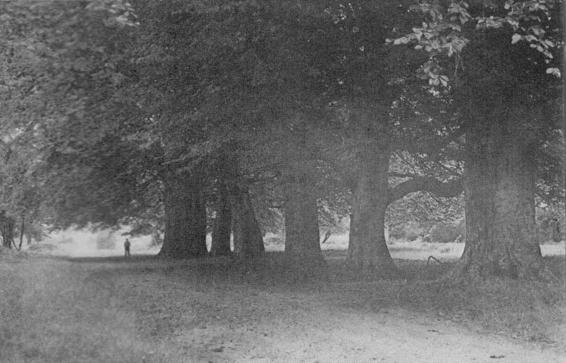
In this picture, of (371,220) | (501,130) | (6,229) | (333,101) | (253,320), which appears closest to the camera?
(253,320)

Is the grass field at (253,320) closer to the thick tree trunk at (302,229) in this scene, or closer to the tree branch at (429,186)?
the thick tree trunk at (302,229)

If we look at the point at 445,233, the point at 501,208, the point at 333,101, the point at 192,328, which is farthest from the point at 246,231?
the point at 445,233

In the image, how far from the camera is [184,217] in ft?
75.0

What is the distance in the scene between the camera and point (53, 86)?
7.65 meters

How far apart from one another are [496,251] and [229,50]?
7396 mm

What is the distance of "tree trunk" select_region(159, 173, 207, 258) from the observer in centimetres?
2014

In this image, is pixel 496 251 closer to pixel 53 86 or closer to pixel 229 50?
pixel 229 50

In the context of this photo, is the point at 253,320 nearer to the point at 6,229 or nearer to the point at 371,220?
the point at 6,229

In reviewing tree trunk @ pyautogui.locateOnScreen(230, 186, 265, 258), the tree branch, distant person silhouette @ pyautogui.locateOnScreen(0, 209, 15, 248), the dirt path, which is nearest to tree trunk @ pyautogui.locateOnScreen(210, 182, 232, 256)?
tree trunk @ pyautogui.locateOnScreen(230, 186, 265, 258)

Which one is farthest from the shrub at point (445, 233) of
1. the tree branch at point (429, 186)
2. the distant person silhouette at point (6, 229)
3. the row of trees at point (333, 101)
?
the distant person silhouette at point (6, 229)

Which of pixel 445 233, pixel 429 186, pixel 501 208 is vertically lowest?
pixel 445 233

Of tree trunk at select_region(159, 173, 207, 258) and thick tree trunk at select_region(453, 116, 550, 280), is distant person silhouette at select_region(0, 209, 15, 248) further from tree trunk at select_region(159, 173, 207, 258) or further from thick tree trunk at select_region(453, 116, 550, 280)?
thick tree trunk at select_region(453, 116, 550, 280)

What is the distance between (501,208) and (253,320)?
6.49 metres

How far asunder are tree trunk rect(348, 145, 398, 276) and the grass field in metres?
3.60
